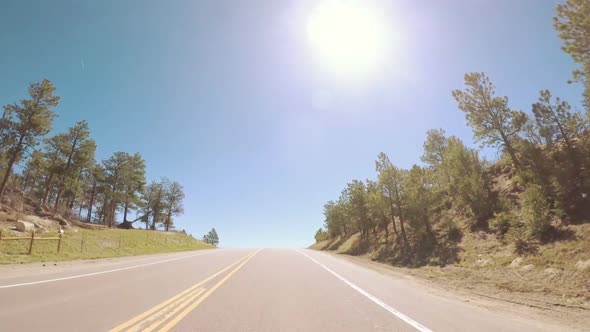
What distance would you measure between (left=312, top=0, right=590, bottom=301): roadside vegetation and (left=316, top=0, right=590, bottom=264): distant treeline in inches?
2.6

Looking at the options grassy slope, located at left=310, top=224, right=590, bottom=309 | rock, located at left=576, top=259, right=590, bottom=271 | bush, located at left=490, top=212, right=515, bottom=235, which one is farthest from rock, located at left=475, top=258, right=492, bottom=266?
rock, located at left=576, top=259, right=590, bottom=271

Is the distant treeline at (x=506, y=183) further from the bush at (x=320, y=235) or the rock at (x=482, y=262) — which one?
the bush at (x=320, y=235)

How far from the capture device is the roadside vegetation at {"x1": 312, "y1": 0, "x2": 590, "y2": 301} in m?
14.7

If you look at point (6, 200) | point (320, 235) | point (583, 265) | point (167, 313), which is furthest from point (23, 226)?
point (320, 235)

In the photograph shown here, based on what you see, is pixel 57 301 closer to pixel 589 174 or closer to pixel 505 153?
pixel 589 174

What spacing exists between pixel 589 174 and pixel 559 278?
11383 millimetres

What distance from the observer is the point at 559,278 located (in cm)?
1142

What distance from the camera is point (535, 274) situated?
1276 cm

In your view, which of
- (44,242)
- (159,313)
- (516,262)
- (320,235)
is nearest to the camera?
(159,313)

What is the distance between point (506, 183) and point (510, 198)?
10.6 feet

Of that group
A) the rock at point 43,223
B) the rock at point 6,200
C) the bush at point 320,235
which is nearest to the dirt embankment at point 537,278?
the rock at point 43,223

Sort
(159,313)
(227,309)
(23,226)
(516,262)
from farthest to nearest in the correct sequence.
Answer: (23,226)
(516,262)
(227,309)
(159,313)

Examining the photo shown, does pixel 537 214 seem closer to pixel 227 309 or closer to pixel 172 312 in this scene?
pixel 227 309

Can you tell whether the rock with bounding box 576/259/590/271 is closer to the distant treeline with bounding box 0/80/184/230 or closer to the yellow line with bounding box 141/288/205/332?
the yellow line with bounding box 141/288/205/332
